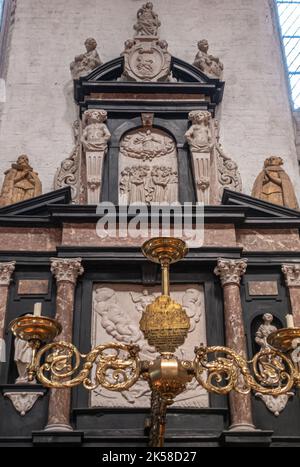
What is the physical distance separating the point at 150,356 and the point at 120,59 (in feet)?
14.4

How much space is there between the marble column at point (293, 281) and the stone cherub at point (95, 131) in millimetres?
2765

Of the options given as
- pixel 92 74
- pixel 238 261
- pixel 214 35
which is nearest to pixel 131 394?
pixel 238 261

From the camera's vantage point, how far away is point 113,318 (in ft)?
24.9

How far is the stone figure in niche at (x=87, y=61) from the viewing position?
970 cm

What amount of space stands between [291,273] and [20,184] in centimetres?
353

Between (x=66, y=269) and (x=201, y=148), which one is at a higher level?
(x=201, y=148)

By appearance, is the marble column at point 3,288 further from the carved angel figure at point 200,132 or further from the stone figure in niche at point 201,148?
the carved angel figure at point 200,132

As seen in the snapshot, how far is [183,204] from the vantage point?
8.27 meters

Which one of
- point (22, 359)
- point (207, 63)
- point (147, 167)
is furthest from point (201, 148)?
point (22, 359)

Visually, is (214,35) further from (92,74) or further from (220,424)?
(220,424)

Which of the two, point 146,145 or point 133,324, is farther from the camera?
point 146,145

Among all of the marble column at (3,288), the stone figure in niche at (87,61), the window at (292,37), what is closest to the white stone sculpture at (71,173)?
the stone figure in niche at (87,61)

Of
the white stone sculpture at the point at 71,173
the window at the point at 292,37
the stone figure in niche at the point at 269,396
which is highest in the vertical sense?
the window at the point at 292,37

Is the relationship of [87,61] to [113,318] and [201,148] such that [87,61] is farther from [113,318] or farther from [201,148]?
[113,318]
